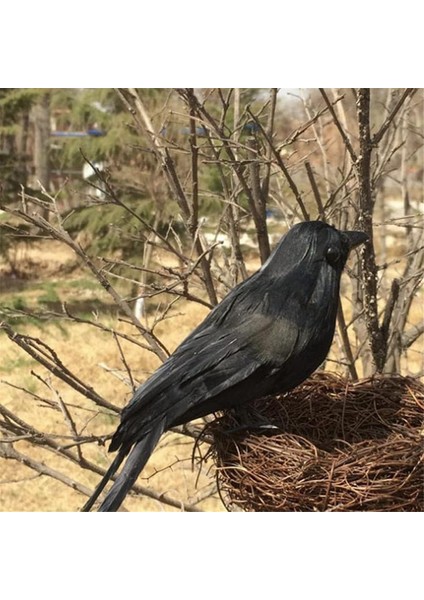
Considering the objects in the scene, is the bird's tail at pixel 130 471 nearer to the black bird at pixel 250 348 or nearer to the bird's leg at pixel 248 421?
the black bird at pixel 250 348

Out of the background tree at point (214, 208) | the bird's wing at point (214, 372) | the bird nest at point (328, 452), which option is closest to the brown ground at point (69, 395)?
the background tree at point (214, 208)

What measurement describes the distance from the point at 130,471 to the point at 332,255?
0.49m

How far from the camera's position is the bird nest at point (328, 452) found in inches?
53.6

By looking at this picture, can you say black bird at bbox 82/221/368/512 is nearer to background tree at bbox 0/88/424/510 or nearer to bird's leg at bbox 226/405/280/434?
bird's leg at bbox 226/405/280/434

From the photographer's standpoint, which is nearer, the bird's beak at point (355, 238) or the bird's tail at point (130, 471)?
the bird's tail at point (130, 471)

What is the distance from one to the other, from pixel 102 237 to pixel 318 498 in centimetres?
261

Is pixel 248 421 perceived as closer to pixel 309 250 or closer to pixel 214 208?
pixel 309 250

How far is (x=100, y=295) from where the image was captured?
3109mm

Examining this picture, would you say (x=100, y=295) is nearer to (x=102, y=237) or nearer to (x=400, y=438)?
(x=102, y=237)

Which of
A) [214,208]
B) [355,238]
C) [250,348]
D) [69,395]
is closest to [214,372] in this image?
[250,348]

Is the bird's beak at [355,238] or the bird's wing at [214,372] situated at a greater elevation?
the bird's beak at [355,238]

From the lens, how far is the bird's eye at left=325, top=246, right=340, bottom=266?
56.2 inches

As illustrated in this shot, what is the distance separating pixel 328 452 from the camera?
1423mm
